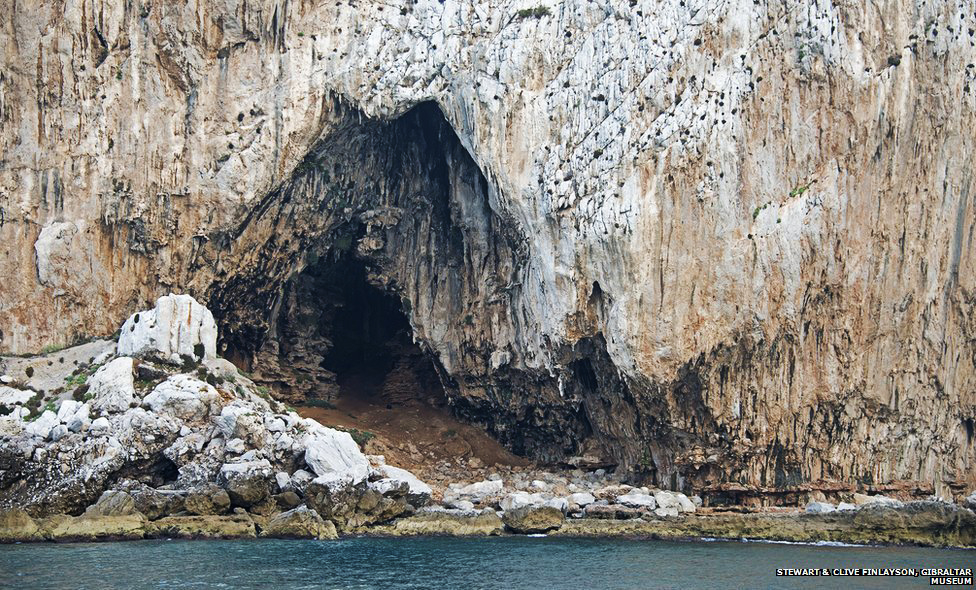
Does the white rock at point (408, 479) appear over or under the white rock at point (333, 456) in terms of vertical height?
under

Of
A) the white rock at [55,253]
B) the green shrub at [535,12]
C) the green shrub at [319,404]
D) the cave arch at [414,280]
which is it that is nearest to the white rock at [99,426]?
the white rock at [55,253]

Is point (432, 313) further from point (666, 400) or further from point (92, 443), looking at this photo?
point (92, 443)

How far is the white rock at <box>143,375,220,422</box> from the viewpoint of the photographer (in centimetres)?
3822

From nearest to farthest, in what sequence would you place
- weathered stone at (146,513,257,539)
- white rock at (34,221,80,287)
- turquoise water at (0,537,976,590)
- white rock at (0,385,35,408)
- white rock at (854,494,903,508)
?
turquoise water at (0,537,976,590) < weathered stone at (146,513,257,539) < white rock at (854,494,903,508) < white rock at (0,385,35,408) < white rock at (34,221,80,287)

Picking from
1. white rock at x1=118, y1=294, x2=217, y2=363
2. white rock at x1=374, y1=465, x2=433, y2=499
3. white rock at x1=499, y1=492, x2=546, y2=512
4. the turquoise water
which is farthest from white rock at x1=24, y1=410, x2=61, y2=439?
white rock at x1=499, y1=492, x2=546, y2=512

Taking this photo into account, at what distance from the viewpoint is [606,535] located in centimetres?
3816

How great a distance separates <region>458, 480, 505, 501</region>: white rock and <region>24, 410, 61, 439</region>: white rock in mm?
13452

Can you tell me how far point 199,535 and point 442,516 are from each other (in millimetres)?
7715

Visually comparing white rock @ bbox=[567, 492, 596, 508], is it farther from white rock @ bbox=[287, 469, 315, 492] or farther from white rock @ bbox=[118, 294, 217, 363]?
white rock @ bbox=[118, 294, 217, 363]

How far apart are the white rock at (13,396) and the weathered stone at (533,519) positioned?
15.6 meters

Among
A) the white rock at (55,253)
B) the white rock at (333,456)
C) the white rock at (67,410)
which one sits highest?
the white rock at (55,253)

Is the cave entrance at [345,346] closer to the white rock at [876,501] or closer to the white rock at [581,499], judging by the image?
the white rock at [581,499]

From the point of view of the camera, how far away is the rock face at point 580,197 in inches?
1593

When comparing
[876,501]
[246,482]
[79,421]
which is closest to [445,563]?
[246,482]
